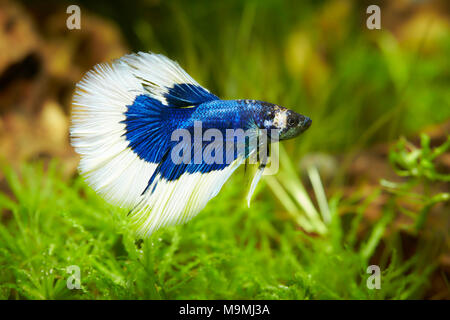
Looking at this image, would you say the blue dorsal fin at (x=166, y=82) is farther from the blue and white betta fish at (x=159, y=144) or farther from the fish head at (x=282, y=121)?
the fish head at (x=282, y=121)

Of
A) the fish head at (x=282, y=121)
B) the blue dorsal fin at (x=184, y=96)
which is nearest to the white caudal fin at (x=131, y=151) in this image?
the blue dorsal fin at (x=184, y=96)

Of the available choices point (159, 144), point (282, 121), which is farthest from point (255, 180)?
point (159, 144)

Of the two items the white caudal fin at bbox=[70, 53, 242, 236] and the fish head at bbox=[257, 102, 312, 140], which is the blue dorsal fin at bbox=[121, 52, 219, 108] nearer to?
the white caudal fin at bbox=[70, 53, 242, 236]

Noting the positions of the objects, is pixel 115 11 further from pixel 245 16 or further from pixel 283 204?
pixel 283 204

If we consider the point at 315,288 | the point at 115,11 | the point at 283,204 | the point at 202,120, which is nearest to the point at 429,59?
the point at 283,204

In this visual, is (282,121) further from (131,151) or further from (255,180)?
(131,151)

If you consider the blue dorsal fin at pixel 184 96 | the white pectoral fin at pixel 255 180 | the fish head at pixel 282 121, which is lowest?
the white pectoral fin at pixel 255 180

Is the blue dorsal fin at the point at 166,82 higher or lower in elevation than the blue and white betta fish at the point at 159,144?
higher

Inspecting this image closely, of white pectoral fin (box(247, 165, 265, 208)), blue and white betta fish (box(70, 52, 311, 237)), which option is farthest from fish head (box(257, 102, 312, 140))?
white pectoral fin (box(247, 165, 265, 208))
